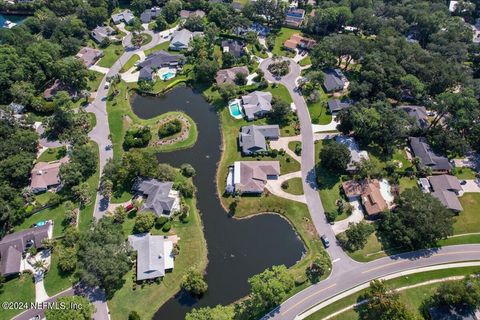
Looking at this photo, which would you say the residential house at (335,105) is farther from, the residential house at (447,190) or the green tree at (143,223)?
the green tree at (143,223)

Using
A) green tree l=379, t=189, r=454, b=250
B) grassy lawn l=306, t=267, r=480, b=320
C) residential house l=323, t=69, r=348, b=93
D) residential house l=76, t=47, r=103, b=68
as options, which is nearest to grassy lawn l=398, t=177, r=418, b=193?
green tree l=379, t=189, r=454, b=250

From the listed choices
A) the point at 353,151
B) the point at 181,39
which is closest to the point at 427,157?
the point at 353,151

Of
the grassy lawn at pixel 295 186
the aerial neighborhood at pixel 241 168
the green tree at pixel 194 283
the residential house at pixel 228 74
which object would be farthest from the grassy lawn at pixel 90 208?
the residential house at pixel 228 74

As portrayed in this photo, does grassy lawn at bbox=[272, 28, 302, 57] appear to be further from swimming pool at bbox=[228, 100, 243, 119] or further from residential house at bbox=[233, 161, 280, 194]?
residential house at bbox=[233, 161, 280, 194]

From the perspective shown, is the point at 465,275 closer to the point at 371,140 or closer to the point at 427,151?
the point at 427,151

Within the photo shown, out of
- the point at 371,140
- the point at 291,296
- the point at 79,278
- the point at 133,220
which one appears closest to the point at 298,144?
the point at 371,140
